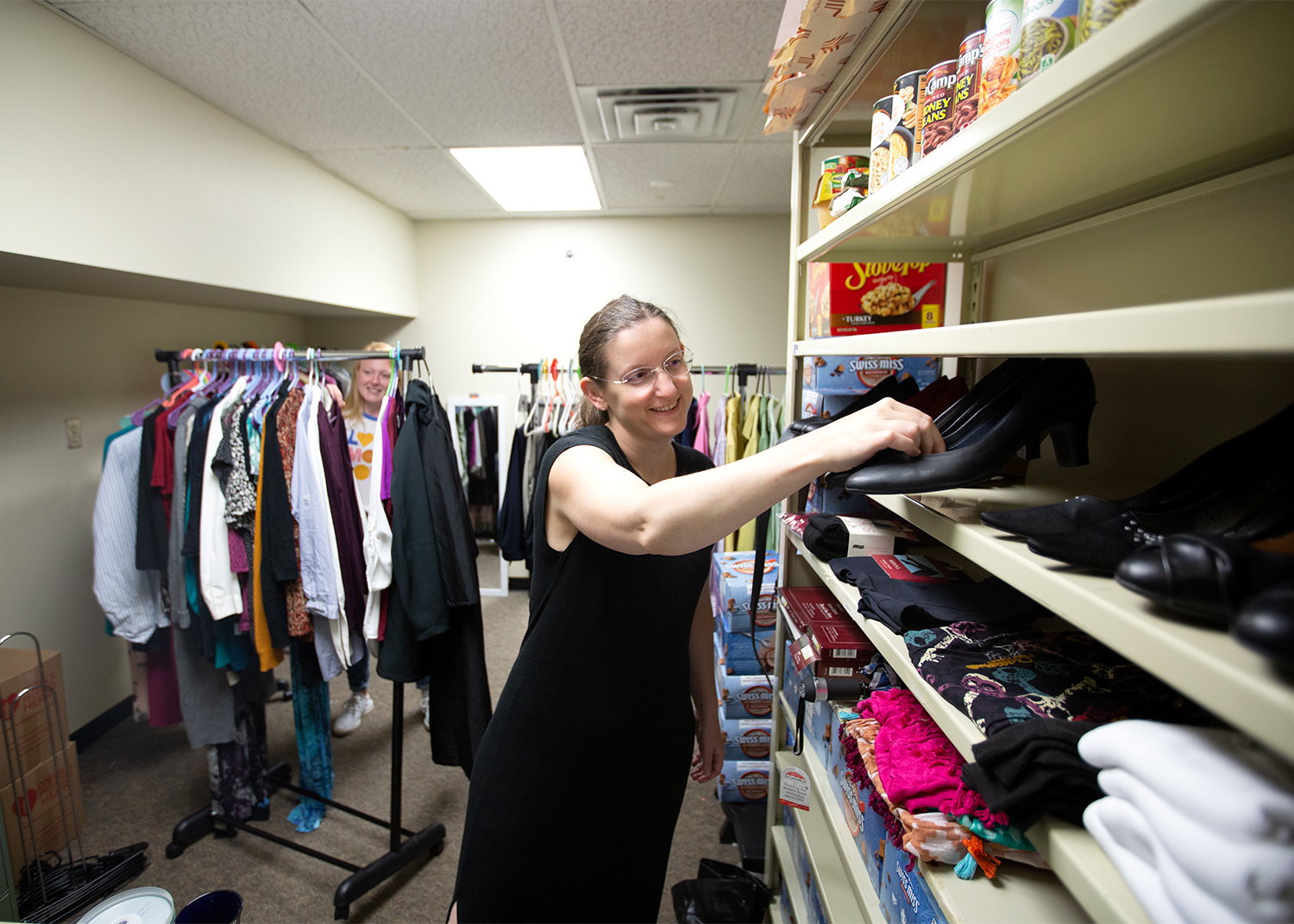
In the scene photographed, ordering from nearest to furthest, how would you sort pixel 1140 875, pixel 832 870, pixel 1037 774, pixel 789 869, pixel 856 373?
pixel 1140 875
pixel 1037 774
pixel 832 870
pixel 856 373
pixel 789 869

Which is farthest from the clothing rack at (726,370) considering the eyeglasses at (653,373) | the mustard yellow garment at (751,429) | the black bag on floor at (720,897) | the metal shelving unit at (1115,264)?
the black bag on floor at (720,897)

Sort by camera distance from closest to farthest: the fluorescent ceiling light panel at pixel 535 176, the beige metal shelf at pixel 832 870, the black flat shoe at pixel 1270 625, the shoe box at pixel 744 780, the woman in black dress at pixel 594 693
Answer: the black flat shoe at pixel 1270 625, the beige metal shelf at pixel 832 870, the woman in black dress at pixel 594 693, the shoe box at pixel 744 780, the fluorescent ceiling light panel at pixel 535 176

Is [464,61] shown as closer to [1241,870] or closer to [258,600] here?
[258,600]

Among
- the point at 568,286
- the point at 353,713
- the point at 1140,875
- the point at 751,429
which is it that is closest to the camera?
the point at 1140,875

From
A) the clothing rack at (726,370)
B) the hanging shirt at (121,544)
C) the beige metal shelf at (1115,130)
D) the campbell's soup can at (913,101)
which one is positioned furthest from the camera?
the clothing rack at (726,370)

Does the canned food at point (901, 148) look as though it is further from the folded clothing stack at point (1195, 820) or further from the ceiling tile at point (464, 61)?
the ceiling tile at point (464, 61)

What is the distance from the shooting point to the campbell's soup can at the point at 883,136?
2.98 feet

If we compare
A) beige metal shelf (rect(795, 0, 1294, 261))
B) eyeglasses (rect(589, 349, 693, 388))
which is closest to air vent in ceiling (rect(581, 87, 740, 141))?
beige metal shelf (rect(795, 0, 1294, 261))

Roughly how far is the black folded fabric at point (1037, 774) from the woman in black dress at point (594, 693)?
60 cm

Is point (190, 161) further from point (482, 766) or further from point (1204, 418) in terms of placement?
point (1204, 418)

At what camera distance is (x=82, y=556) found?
2.53 metres

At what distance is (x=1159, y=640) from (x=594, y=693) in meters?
0.90

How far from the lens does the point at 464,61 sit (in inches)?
82.0

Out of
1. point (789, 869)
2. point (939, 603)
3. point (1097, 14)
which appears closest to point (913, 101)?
point (1097, 14)
